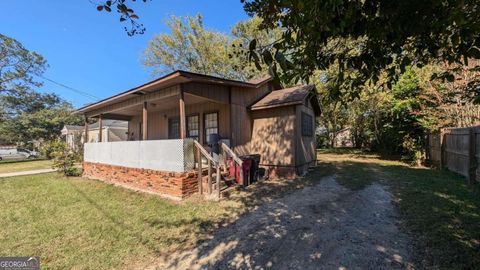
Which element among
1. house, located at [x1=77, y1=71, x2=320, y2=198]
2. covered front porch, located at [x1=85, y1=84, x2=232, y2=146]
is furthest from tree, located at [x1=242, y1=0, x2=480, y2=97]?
covered front porch, located at [x1=85, y1=84, x2=232, y2=146]

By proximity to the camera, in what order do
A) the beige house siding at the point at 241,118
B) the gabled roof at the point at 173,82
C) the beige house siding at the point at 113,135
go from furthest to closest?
the beige house siding at the point at 113,135
the beige house siding at the point at 241,118
the gabled roof at the point at 173,82

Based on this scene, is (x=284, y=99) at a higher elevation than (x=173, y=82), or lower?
lower

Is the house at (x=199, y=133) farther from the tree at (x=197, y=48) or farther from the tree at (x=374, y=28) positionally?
the tree at (x=197, y=48)

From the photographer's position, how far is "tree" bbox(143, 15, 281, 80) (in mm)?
22875

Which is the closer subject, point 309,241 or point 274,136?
point 309,241

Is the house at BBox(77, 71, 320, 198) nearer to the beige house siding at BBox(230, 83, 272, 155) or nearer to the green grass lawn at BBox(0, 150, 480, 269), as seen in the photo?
the beige house siding at BBox(230, 83, 272, 155)

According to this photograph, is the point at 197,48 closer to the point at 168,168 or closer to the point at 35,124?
the point at 168,168

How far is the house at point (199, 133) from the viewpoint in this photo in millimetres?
7344

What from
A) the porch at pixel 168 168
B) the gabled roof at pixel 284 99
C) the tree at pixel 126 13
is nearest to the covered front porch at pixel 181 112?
the porch at pixel 168 168

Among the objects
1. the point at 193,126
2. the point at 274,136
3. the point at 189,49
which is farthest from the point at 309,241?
the point at 189,49

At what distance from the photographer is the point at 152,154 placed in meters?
8.09

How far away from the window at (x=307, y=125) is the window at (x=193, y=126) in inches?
181

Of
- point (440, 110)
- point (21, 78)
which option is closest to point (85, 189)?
point (440, 110)

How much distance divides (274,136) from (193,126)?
3818 millimetres
